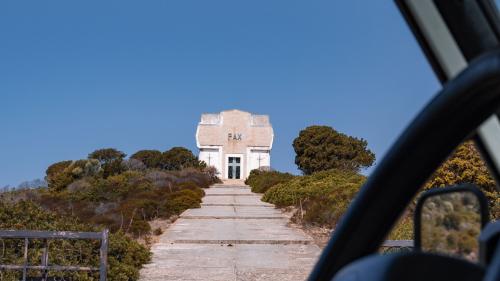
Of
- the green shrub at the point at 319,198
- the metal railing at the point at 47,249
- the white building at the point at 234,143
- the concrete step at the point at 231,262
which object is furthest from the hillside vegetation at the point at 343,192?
the white building at the point at 234,143

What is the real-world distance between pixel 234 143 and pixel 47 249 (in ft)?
152

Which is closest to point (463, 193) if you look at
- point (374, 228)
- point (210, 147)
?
point (374, 228)

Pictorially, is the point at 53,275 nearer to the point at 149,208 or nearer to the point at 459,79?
the point at 459,79

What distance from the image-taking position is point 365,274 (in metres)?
0.84

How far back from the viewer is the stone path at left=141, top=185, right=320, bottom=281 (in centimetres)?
898

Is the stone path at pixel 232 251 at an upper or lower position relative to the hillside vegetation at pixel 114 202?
lower

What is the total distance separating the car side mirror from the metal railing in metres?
7.13

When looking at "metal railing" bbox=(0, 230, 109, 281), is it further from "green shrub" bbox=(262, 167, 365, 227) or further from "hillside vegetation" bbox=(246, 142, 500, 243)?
"green shrub" bbox=(262, 167, 365, 227)

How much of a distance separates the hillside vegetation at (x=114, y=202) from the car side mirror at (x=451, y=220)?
7.69m

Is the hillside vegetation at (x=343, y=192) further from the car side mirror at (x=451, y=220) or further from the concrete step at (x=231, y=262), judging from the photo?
the car side mirror at (x=451, y=220)

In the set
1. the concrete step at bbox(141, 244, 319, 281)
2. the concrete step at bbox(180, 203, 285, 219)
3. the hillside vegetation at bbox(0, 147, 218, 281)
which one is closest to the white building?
the hillside vegetation at bbox(0, 147, 218, 281)

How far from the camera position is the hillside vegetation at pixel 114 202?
918 centimetres

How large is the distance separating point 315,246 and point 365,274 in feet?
36.6

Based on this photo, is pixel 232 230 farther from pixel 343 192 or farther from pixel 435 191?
pixel 435 191
